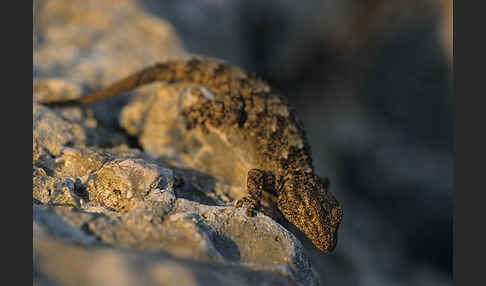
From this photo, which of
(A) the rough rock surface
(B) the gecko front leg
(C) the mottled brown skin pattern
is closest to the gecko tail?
(C) the mottled brown skin pattern

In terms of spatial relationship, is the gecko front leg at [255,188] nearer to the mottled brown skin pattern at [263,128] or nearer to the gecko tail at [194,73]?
the mottled brown skin pattern at [263,128]

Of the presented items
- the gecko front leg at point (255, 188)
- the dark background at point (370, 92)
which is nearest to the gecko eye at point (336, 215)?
the gecko front leg at point (255, 188)

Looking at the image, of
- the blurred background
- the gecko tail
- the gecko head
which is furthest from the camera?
the blurred background

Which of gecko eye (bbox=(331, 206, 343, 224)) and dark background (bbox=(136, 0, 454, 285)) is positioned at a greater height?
dark background (bbox=(136, 0, 454, 285))

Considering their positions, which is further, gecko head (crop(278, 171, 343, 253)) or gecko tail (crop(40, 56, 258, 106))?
gecko tail (crop(40, 56, 258, 106))

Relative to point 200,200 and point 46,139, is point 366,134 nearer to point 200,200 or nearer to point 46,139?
point 200,200

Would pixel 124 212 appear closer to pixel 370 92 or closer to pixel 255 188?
pixel 255 188

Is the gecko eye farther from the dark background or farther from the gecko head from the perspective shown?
the dark background

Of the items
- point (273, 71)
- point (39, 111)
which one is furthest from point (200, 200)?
point (273, 71)
